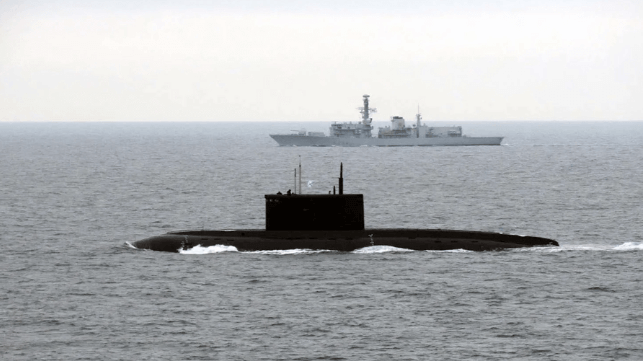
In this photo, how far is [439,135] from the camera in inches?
7766

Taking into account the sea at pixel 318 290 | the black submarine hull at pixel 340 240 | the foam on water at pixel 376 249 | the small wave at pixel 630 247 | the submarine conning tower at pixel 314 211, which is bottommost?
the small wave at pixel 630 247

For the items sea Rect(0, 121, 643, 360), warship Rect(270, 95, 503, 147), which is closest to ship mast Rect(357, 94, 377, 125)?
warship Rect(270, 95, 503, 147)

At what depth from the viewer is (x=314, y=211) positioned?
4519cm

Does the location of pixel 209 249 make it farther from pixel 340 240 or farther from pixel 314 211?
pixel 340 240

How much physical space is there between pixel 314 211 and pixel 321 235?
116 cm

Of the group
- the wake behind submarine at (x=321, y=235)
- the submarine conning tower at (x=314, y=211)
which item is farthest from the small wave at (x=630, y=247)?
the submarine conning tower at (x=314, y=211)

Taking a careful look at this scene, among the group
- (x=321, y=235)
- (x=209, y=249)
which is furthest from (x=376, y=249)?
(x=209, y=249)

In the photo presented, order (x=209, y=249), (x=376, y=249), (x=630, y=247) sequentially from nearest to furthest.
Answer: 1. (x=376, y=249)
2. (x=209, y=249)
3. (x=630, y=247)

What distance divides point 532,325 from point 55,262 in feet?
77.9

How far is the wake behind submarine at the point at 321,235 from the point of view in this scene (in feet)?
148

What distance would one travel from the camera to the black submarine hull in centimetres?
4528

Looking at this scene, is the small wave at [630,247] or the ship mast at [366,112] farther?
the ship mast at [366,112]

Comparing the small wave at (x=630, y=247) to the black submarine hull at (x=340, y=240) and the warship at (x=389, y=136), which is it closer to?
the black submarine hull at (x=340, y=240)

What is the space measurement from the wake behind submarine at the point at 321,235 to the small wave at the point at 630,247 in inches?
224
